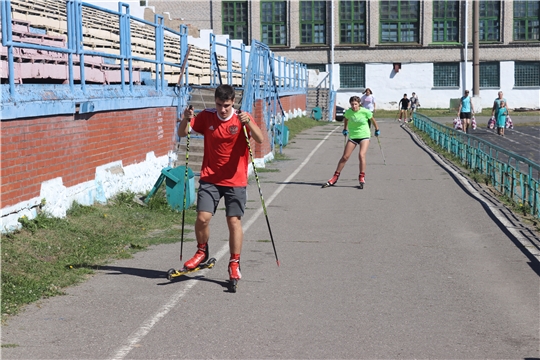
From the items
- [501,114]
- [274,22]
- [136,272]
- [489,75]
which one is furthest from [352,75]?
[136,272]

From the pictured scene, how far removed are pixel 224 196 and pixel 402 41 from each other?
194 ft

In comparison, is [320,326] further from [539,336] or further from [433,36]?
[433,36]

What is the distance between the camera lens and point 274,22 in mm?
66375

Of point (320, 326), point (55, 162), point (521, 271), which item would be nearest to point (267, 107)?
point (55, 162)

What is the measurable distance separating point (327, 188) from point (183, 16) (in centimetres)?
5181

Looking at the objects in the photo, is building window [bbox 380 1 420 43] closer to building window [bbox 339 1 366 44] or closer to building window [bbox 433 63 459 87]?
building window [bbox 339 1 366 44]

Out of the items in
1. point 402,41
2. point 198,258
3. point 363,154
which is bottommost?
point 198,258

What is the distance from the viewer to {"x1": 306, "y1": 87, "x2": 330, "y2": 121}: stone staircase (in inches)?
2116

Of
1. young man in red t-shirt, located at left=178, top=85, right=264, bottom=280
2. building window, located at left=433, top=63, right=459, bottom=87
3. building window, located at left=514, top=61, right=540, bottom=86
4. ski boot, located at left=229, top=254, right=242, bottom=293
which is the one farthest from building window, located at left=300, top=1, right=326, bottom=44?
ski boot, located at left=229, top=254, right=242, bottom=293

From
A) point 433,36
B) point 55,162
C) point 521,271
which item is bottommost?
point 521,271

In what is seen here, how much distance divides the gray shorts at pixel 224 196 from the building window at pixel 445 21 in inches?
2329

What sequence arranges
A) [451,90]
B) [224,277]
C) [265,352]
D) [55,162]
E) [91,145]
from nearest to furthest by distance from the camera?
[265,352]
[224,277]
[55,162]
[91,145]
[451,90]

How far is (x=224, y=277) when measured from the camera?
29.5ft

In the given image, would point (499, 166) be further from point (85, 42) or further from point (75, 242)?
point (75, 242)
